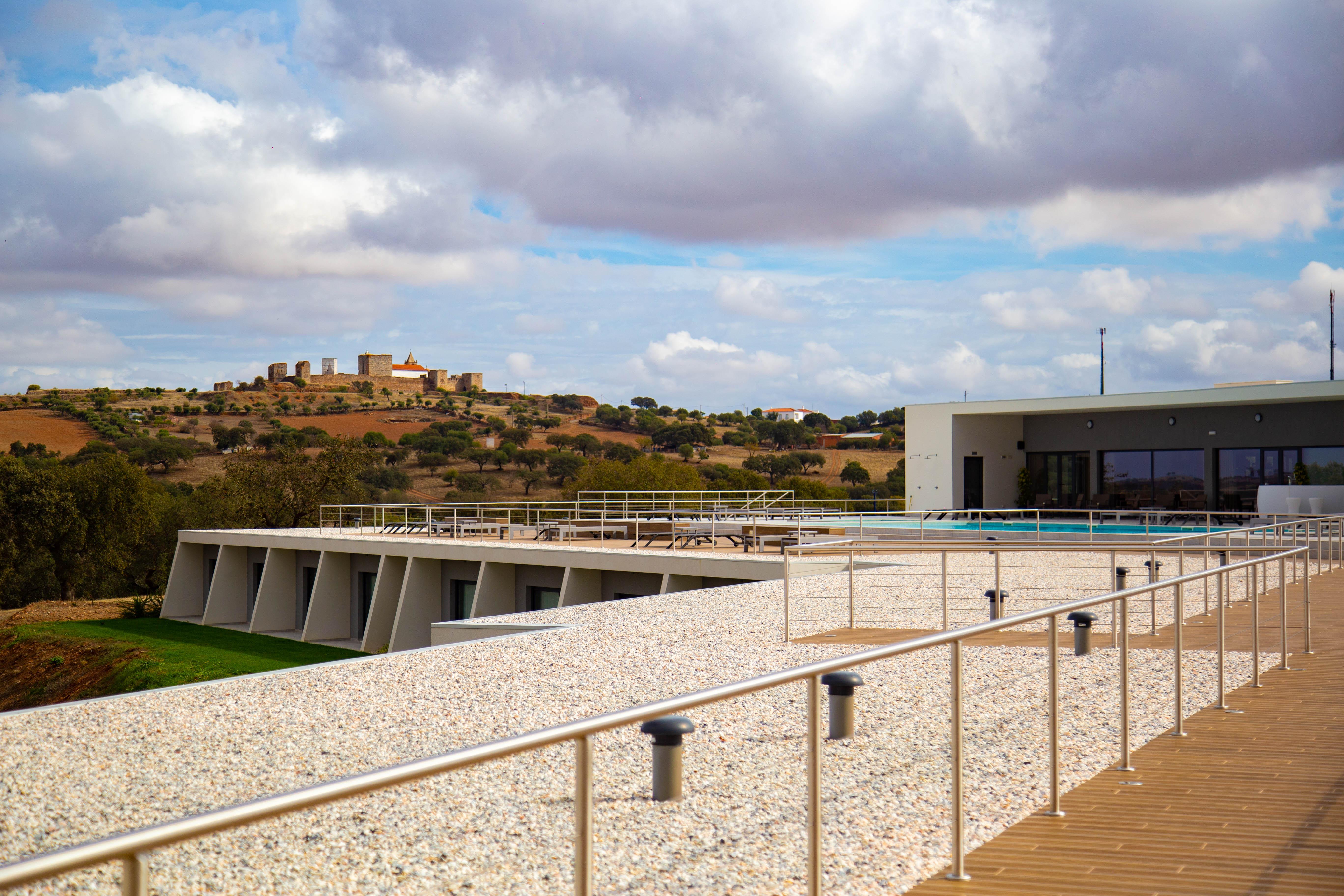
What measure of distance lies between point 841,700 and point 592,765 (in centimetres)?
115

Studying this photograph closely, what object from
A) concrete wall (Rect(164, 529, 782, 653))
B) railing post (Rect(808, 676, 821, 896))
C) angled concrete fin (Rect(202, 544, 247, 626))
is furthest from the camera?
angled concrete fin (Rect(202, 544, 247, 626))

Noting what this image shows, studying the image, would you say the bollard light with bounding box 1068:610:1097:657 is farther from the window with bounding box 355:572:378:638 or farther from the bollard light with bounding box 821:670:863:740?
the window with bounding box 355:572:378:638

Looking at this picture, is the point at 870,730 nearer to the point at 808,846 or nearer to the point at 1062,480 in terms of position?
the point at 808,846

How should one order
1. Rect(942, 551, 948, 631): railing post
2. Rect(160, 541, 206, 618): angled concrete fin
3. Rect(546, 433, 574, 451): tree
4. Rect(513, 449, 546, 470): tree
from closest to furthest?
Rect(942, 551, 948, 631): railing post, Rect(160, 541, 206, 618): angled concrete fin, Rect(513, 449, 546, 470): tree, Rect(546, 433, 574, 451): tree

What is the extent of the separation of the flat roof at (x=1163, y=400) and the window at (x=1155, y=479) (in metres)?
1.63

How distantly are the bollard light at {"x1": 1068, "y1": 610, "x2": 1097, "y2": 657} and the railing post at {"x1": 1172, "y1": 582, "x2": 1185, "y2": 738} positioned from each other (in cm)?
52

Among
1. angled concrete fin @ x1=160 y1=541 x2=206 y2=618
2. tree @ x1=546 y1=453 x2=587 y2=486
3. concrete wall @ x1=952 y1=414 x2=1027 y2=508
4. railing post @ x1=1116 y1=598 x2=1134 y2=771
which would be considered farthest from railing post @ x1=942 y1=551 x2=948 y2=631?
tree @ x1=546 y1=453 x2=587 y2=486

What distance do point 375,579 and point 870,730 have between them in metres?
26.6

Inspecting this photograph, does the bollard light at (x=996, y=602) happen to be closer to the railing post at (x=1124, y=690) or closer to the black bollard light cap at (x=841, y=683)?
the railing post at (x=1124, y=690)

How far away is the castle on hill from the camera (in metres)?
104

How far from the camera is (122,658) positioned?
78.3 ft

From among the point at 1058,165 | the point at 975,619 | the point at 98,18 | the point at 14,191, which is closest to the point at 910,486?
the point at 1058,165

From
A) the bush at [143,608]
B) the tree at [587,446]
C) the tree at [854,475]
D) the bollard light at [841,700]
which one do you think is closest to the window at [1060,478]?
the bush at [143,608]

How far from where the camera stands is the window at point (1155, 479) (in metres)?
30.8
